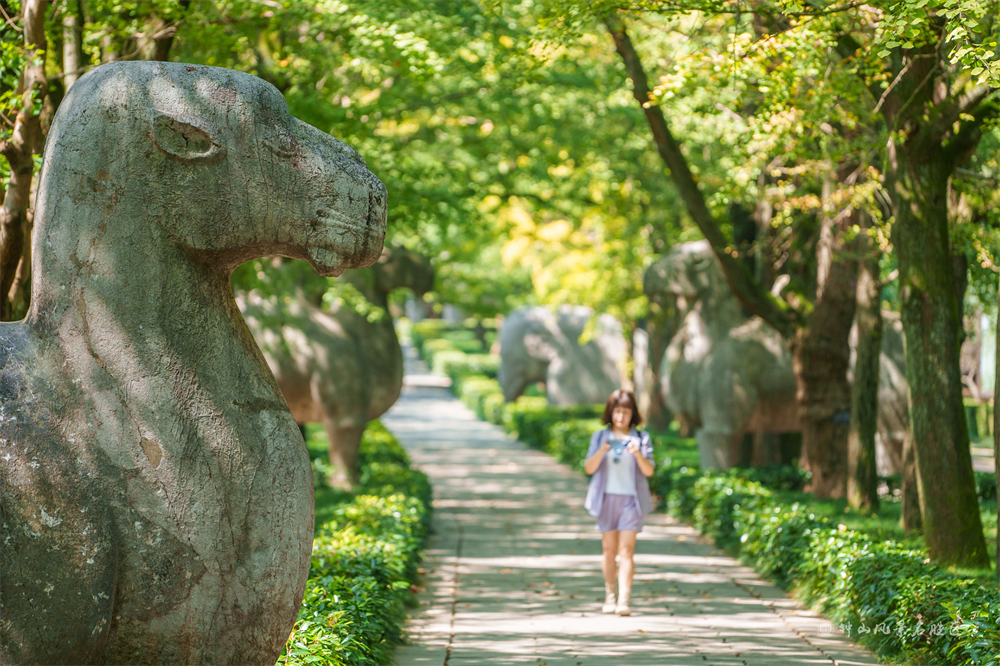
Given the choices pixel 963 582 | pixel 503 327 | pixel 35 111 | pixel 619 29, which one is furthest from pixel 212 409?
pixel 503 327

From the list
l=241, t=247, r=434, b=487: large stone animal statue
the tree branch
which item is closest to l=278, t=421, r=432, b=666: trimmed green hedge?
l=241, t=247, r=434, b=487: large stone animal statue

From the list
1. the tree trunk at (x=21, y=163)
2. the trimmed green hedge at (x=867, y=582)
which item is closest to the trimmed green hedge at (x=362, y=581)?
the tree trunk at (x=21, y=163)

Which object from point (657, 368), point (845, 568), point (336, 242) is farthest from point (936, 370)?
point (657, 368)

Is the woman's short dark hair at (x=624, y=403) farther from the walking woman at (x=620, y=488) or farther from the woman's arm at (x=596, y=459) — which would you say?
the woman's arm at (x=596, y=459)

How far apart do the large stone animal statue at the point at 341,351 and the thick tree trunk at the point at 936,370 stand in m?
6.34

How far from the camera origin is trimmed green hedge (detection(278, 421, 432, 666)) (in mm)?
5211

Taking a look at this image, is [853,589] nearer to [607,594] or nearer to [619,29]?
[607,594]

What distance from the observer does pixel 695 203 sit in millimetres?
10445

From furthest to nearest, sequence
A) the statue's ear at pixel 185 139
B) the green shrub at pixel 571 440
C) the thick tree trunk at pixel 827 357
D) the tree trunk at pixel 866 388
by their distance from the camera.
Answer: the green shrub at pixel 571 440
the thick tree trunk at pixel 827 357
the tree trunk at pixel 866 388
the statue's ear at pixel 185 139

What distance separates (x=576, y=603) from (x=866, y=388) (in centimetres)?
448

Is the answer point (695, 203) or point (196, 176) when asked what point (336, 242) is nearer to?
point (196, 176)

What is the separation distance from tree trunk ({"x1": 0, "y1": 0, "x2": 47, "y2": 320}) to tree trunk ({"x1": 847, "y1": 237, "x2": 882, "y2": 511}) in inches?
328

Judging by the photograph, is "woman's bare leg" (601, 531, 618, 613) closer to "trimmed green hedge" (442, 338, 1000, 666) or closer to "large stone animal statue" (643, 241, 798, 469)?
"trimmed green hedge" (442, 338, 1000, 666)

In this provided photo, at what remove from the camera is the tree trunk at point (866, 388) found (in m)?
10.4
